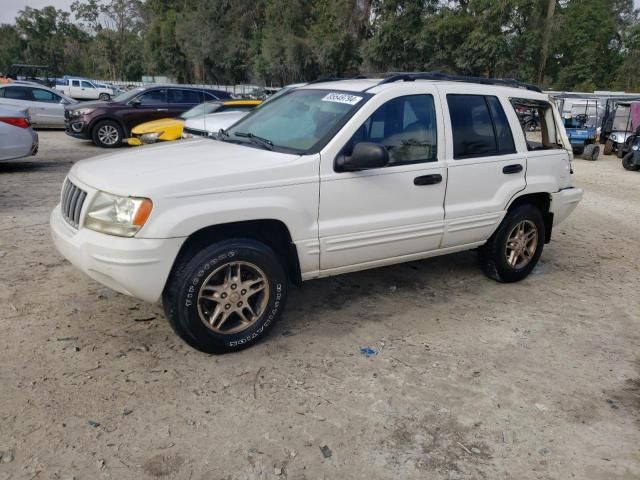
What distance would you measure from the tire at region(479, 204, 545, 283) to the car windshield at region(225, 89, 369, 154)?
6.25ft

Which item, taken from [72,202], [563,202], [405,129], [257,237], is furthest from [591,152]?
[72,202]

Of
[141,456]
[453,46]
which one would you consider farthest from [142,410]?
[453,46]

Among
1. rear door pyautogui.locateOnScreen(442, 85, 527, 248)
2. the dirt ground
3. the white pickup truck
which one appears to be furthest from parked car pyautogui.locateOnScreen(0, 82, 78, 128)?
the white pickup truck

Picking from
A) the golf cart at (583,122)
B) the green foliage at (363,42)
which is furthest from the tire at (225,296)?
the green foliage at (363,42)

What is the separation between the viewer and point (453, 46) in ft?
110

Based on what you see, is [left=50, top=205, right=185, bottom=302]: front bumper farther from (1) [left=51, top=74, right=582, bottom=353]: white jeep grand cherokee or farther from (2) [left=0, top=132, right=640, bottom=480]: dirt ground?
(2) [left=0, top=132, right=640, bottom=480]: dirt ground

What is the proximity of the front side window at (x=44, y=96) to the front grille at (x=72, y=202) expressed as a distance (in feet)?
45.5

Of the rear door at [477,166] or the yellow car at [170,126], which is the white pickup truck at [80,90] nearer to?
the yellow car at [170,126]

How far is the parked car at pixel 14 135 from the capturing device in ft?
29.0

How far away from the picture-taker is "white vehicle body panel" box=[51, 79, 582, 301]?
3.22 meters

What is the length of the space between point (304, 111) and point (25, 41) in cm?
7934

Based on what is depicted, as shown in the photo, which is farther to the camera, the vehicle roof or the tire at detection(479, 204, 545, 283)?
the tire at detection(479, 204, 545, 283)

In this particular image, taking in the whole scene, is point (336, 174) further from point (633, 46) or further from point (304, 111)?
point (633, 46)

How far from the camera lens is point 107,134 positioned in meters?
13.4
